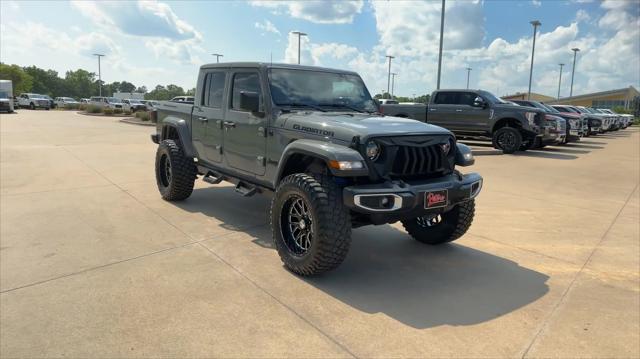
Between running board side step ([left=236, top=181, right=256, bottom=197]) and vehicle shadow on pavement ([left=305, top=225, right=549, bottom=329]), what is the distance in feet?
4.23

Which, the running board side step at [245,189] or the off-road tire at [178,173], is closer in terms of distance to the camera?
the running board side step at [245,189]

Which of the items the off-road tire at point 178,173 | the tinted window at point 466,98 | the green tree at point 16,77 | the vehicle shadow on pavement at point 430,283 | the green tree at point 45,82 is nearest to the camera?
the vehicle shadow on pavement at point 430,283

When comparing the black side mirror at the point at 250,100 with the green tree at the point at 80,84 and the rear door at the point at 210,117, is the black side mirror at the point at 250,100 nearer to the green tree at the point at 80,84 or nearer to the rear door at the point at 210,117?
the rear door at the point at 210,117

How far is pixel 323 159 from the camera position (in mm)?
3758

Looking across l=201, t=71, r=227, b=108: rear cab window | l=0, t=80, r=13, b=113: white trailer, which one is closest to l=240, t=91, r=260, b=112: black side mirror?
l=201, t=71, r=227, b=108: rear cab window

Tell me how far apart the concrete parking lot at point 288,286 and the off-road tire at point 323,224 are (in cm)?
20

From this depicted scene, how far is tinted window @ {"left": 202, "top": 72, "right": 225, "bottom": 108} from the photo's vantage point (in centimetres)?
563

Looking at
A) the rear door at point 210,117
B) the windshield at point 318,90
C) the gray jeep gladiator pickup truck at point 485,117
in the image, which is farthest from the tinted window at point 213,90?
the gray jeep gladiator pickup truck at point 485,117

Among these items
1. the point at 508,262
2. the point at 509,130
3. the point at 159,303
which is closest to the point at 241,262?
the point at 159,303

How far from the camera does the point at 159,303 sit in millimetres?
3359

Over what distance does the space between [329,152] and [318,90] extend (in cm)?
154

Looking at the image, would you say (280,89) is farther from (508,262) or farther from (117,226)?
(508,262)

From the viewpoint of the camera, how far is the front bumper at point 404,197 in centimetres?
349

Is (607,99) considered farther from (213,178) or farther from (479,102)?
(213,178)
